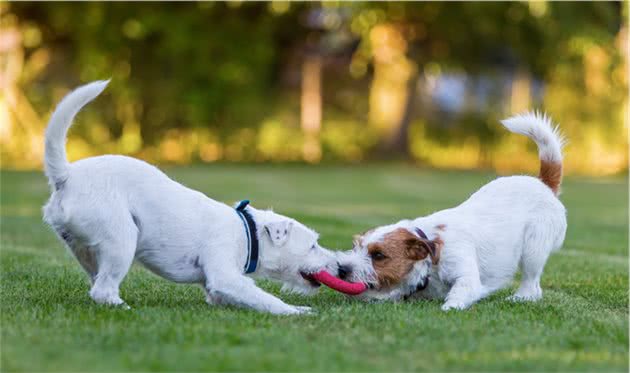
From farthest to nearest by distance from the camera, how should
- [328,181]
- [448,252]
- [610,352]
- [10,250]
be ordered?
[328,181] < [10,250] < [448,252] < [610,352]

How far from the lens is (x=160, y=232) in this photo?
602 centimetres

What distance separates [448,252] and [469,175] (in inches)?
785

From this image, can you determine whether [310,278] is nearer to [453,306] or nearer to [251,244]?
[251,244]

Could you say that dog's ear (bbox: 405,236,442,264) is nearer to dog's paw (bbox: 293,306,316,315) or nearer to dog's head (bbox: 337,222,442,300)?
dog's head (bbox: 337,222,442,300)

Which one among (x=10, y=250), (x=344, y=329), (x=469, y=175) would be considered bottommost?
(x=469, y=175)

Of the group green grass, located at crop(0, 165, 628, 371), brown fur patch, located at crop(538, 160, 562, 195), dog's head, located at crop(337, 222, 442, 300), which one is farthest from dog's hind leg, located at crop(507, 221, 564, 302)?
dog's head, located at crop(337, 222, 442, 300)

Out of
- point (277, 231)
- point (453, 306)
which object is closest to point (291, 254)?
point (277, 231)

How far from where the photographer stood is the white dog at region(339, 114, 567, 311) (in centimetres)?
636

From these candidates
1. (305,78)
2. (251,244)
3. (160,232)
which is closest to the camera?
(160,232)

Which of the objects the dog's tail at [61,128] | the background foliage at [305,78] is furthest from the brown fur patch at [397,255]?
the background foliage at [305,78]

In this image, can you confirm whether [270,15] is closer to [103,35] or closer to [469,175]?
[103,35]

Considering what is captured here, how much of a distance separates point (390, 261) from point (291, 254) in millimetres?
650

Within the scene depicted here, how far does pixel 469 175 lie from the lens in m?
26.1

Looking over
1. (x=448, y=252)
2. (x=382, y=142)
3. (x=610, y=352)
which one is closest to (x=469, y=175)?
(x=382, y=142)
